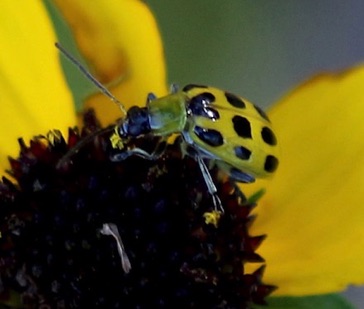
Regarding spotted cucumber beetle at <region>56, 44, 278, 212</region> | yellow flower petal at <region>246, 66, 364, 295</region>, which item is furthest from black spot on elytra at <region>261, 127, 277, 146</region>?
yellow flower petal at <region>246, 66, 364, 295</region>

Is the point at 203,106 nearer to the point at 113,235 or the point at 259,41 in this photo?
the point at 113,235

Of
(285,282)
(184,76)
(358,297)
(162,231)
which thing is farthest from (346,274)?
(358,297)

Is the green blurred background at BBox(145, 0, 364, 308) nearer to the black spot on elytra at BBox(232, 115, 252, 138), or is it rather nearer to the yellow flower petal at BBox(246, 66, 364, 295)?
the yellow flower petal at BBox(246, 66, 364, 295)

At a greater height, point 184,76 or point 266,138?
point 184,76

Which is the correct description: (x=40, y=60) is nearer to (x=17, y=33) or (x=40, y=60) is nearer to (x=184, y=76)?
(x=17, y=33)

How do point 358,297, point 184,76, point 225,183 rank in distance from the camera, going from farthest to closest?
1. point 358,297
2. point 184,76
3. point 225,183

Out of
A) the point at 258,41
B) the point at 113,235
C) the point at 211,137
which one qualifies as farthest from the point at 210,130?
the point at 258,41
